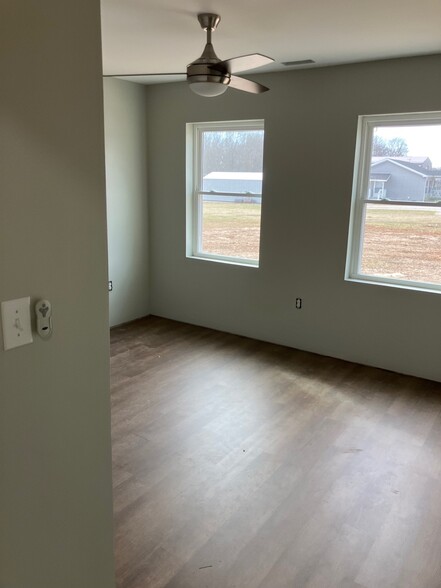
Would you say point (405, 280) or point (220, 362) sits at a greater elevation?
point (405, 280)

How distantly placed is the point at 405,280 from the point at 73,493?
133 inches

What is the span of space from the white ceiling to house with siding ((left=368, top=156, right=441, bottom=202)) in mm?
814

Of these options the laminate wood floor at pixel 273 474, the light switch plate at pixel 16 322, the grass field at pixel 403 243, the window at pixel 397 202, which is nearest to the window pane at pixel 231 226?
the window at pixel 397 202

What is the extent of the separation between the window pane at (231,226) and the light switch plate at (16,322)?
372 cm

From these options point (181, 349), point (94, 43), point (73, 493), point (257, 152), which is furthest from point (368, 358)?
point (94, 43)

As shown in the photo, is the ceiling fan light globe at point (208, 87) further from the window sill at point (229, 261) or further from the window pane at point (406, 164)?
the window sill at point (229, 261)

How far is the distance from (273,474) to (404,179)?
265 centimetres

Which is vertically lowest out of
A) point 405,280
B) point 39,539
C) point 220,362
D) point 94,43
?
point 220,362

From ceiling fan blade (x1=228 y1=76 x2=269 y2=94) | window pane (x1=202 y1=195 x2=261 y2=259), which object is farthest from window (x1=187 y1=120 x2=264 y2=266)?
ceiling fan blade (x1=228 y1=76 x2=269 y2=94)

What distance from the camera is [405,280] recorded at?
13.4ft

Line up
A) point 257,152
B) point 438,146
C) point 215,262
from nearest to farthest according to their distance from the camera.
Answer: point 438,146, point 257,152, point 215,262

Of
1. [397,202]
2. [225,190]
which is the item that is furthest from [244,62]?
[225,190]

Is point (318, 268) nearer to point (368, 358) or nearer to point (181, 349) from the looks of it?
point (368, 358)

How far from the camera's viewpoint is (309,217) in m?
4.36
